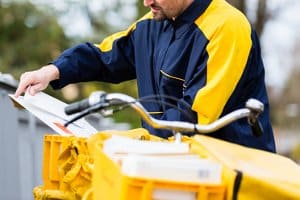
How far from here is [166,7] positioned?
14.5 ft

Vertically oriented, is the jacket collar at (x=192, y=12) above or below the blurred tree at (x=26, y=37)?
below

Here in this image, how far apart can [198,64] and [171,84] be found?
0.68ft

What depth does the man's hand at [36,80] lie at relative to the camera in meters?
4.48

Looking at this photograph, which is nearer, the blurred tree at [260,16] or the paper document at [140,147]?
the paper document at [140,147]

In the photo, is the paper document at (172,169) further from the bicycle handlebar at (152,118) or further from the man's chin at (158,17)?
the man's chin at (158,17)

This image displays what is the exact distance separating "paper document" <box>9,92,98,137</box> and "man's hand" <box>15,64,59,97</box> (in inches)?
1.7

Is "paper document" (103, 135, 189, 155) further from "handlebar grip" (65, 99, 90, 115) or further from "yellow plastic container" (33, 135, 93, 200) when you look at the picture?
"yellow plastic container" (33, 135, 93, 200)

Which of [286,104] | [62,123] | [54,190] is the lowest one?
[54,190]

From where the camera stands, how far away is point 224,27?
4.34 m

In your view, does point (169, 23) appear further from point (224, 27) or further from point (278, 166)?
point (278, 166)

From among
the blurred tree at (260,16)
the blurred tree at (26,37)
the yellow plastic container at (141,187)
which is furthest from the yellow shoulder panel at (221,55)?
the blurred tree at (26,37)

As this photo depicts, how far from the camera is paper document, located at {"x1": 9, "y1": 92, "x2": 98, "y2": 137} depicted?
13.4 ft

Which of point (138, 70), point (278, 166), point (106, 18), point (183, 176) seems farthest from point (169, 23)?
point (106, 18)

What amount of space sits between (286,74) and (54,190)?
118ft
